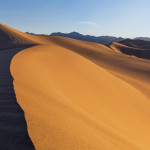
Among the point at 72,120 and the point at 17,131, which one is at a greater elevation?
the point at 17,131

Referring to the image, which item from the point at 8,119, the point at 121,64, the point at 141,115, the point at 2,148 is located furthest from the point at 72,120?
the point at 121,64

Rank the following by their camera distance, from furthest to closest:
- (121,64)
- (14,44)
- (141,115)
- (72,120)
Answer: (121,64)
(14,44)
(141,115)
(72,120)

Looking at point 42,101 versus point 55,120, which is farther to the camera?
point 42,101

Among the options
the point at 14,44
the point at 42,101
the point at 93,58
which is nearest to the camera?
the point at 42,101

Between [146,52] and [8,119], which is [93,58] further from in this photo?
[146,52]

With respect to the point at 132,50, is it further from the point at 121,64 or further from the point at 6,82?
the point at 6,82

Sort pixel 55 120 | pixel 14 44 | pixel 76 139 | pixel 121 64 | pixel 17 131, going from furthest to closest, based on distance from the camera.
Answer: pixel 121 64 < pixel 14 44 < pixel 55 120 < pixel 76 139 < pixel 17 131

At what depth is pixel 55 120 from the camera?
6.87ft

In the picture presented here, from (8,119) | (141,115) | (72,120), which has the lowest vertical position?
(141,115)

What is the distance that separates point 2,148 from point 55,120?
79 cm

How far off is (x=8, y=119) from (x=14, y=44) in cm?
1185

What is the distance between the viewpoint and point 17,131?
162cm

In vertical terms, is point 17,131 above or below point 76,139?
above

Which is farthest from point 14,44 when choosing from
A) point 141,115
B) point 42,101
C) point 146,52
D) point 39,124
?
point 146,52
